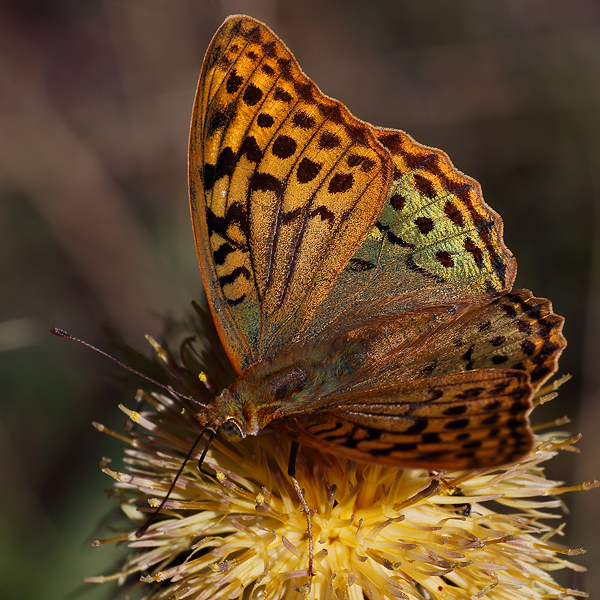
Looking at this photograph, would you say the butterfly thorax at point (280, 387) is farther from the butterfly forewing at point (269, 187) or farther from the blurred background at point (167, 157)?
the blurred background at point (167, 157)

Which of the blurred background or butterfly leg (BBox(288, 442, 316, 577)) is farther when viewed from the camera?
the blurred background

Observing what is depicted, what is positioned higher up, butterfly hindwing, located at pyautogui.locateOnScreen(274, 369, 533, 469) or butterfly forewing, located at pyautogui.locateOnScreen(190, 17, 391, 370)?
butterfly forewing, located at pyautogui.locateOnScreen(190, 17, 391, 370)

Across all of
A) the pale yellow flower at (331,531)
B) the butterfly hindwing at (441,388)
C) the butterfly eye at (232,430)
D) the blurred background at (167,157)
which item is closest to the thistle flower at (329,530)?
the pale yellow flower at (331,531)

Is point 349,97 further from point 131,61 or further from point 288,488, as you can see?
point 288,488

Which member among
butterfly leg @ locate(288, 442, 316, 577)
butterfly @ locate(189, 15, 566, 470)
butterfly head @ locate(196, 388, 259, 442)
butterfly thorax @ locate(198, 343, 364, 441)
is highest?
butterfly @ locate(189, 15, 566, 470)

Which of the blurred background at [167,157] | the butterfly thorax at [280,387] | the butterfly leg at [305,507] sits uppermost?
the blurred background at [167,157]

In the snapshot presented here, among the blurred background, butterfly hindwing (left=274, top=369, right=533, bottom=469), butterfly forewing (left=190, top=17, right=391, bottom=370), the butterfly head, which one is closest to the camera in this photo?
butterfly hindwing (left=274, top=369, right=533, bottom=469)

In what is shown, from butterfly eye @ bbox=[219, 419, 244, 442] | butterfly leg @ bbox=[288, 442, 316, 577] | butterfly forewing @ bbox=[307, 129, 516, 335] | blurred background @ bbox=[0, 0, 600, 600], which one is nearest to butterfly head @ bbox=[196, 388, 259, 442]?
butterfly eye @ bbox=[219, 419, 244, 442]

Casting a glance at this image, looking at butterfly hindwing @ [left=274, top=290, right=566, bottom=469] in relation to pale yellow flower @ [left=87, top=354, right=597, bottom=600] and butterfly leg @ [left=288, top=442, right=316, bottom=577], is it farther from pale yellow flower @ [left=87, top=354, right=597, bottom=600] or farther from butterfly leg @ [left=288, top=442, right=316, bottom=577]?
pale yellow flower @ [left=87, top=354, right=597, bottom=600]
